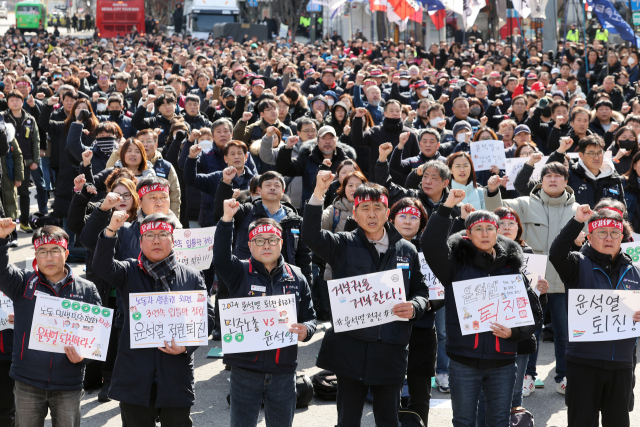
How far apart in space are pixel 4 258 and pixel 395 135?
605 cm

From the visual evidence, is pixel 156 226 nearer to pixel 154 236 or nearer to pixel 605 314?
pixel 154 236

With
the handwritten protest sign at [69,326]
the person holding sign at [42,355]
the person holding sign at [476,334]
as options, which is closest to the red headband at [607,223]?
the person holding sign at [476,334]

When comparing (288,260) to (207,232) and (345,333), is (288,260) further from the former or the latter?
(345,333)

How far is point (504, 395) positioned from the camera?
16.0 ft

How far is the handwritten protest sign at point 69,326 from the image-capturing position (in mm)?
4672

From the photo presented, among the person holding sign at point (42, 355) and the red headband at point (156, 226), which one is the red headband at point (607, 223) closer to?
the red headband at point (156, 226)

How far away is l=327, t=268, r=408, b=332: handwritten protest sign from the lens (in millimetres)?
4801

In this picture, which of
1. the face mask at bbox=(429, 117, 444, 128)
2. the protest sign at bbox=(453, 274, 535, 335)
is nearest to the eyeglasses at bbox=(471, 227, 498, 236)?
the protest sign at bbox=(453, 274, 535, 335)

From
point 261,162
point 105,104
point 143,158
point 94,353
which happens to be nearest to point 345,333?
point 94,353

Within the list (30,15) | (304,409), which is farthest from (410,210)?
(30,15)

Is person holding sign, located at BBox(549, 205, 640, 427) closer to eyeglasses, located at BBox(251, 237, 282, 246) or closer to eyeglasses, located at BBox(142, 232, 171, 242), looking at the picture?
eyeglasses, located at BBox(251, 237, 282, 246)

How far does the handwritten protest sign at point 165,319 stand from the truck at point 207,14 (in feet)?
116

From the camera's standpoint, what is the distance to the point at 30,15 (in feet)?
193

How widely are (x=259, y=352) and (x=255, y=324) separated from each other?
0.17 m
